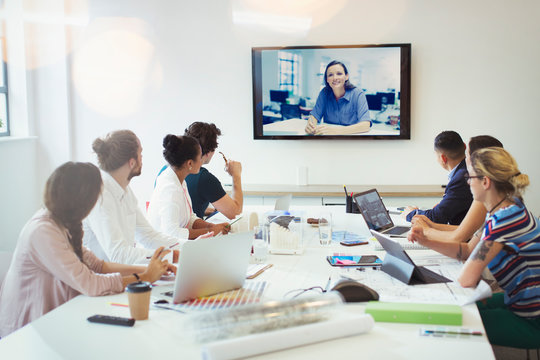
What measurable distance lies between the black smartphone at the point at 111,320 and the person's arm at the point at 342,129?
354 centimetres

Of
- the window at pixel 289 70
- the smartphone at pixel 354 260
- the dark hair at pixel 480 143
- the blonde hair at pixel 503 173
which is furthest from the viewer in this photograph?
the window at pixel 289 70

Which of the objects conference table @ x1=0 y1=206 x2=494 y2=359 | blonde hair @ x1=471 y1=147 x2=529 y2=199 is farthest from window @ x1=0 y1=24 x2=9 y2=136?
blonde hair @ x1=471 y1=147 x2=529 y2=199

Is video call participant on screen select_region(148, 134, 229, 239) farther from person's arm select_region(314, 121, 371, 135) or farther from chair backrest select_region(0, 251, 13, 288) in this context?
person's arm select_region(314, 121, 371, 135)

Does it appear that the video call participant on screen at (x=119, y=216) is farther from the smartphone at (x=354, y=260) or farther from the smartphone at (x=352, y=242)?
the smartphone at (x=352, y=242)

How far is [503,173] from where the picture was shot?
7.20 feet

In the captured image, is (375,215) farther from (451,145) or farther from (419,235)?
(419,235)

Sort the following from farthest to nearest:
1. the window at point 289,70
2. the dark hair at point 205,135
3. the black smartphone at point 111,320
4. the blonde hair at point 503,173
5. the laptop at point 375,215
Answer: the window at point 289,70 < the dark hair at point 205,135 < the laptop at point 375,215 < the blonde hair at point 503,173 < the black smartphone at point 111,320

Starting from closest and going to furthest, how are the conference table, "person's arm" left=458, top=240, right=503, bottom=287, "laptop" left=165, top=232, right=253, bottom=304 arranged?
1. the conference table
2. "laptop" left=165, top=232, right=253, bottom=304
3. "person's arm" left=458, top=240, right=503, bottom=287

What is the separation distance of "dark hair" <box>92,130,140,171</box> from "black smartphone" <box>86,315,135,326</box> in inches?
39.1

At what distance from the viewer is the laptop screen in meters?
3.10

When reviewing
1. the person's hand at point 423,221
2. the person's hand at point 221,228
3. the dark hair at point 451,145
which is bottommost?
the person's hand at point 221,228

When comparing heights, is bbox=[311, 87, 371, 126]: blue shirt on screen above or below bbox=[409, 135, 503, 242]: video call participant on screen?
above

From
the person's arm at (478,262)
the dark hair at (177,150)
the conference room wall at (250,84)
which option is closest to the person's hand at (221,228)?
the dark hair at (177,150)

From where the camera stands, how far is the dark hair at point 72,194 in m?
1.99
